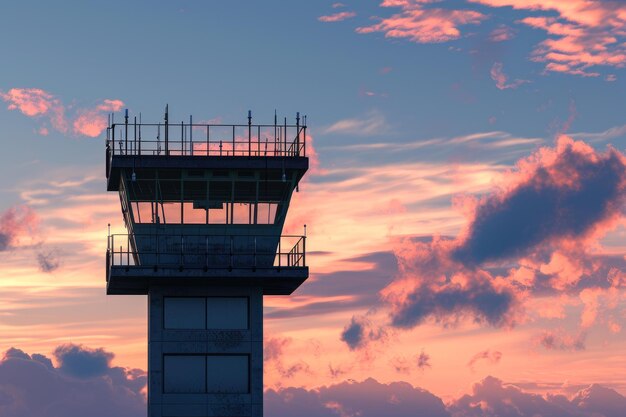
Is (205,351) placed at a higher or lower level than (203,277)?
lower

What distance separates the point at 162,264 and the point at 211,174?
5049 mm

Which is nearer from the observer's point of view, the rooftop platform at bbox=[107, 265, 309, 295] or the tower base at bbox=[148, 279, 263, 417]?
the rooftop platform at bbox=[107, 265, 309, 295]

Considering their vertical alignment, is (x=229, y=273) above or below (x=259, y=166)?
below

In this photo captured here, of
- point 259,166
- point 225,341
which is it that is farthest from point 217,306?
point 259,166

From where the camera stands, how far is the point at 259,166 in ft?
279

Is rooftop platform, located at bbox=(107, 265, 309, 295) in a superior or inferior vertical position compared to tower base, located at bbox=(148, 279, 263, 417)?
superior

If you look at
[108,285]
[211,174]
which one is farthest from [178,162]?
[108,285]

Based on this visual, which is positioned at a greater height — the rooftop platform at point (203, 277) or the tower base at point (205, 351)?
the rooftop platform at point (203, 277)

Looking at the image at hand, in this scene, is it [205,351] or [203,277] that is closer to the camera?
[203,277]

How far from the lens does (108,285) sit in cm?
8650

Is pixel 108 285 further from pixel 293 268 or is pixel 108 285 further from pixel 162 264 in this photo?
pixel 293 268

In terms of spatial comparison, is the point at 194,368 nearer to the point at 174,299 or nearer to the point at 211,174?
the point at 174,299

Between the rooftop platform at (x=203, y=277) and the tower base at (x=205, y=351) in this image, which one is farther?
the tower base at (x=205, y=351)

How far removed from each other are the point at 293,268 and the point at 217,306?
14.4 ft
